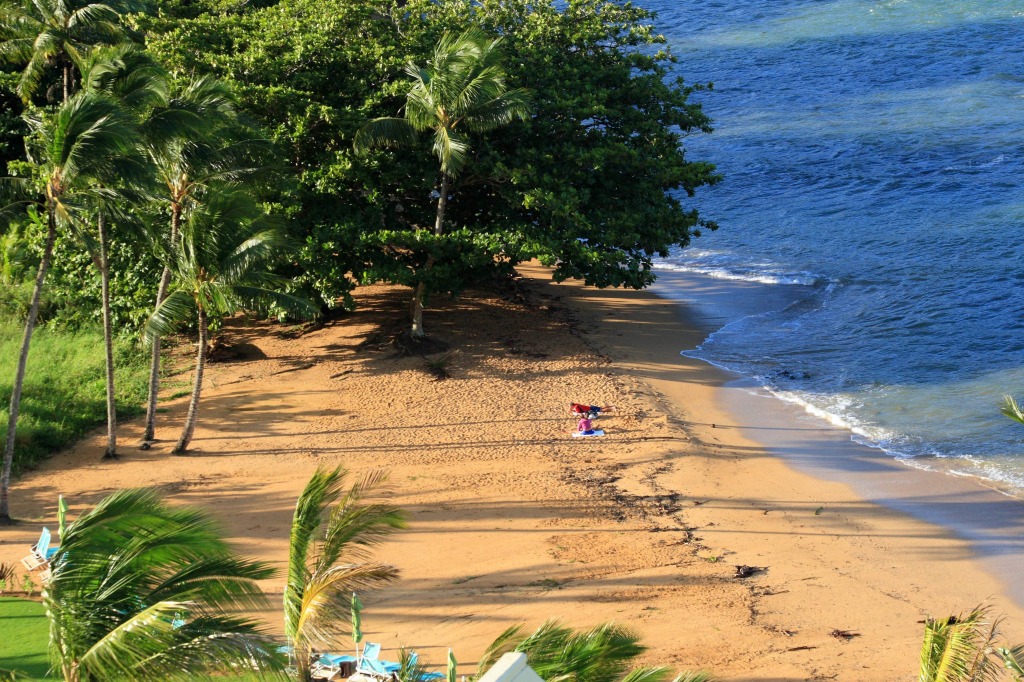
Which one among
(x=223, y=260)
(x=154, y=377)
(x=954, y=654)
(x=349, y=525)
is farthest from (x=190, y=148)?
(x=954, y=654)

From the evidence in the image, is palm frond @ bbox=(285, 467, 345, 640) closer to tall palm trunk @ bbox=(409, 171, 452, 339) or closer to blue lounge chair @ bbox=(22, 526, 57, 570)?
blue lounge chair @ bbox=(22, 526, 57, 570)

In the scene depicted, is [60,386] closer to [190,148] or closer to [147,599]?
[190,148]

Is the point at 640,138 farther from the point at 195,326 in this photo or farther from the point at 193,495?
the point at 193,495

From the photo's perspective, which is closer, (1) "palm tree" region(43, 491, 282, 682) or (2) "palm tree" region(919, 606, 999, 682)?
(1) "palm tree" region(43, 491, 282, 682)

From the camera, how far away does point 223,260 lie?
52.6ft

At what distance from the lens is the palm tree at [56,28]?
19969mm

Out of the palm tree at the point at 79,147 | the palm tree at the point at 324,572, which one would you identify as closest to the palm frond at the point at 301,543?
the palm tree at the point at 324,572

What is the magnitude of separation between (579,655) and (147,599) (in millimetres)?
3113

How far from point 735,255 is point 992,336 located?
31.1 feet

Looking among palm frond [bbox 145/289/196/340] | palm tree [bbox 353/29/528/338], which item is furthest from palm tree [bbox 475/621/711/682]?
palm tree [bbox 353/29/528/338]

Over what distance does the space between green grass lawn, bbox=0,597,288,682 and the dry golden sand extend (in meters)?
2.47

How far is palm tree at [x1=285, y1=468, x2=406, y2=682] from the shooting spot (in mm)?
8133

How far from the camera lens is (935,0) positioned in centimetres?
5662

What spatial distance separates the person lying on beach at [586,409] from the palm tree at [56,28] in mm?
11172
